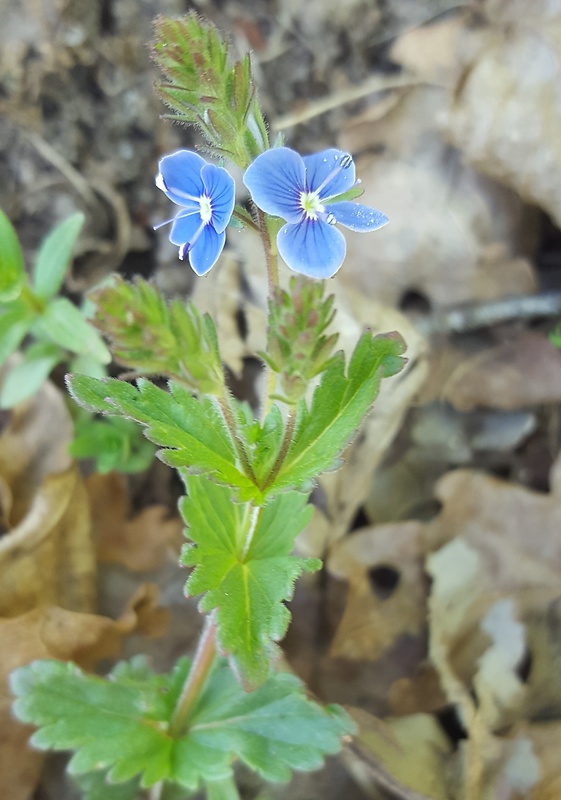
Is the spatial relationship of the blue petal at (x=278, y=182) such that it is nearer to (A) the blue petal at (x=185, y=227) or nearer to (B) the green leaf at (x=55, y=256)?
(A) the blue petal at (x=185, y=227)

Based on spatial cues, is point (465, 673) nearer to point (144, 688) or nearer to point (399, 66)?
point (144, 688)

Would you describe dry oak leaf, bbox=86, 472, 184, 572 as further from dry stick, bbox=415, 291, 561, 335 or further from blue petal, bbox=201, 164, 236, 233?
blue petal, bbox=201, 164, 236, 233

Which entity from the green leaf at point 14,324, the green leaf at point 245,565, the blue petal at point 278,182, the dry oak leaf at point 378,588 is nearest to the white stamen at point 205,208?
the blue petal at point 278,182

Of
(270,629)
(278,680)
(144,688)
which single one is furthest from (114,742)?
(270,629)

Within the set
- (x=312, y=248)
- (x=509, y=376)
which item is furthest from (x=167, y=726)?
(x=509, y=376)

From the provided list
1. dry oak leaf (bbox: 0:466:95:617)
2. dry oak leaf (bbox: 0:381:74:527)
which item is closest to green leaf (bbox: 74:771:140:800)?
dry oak leaf (bbox: 0:466:95:617)
